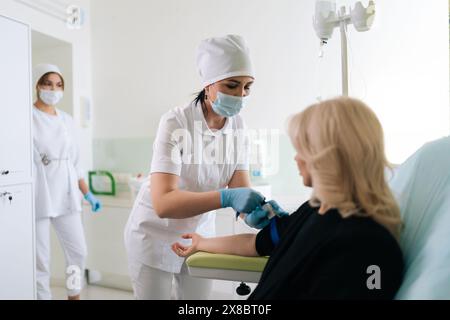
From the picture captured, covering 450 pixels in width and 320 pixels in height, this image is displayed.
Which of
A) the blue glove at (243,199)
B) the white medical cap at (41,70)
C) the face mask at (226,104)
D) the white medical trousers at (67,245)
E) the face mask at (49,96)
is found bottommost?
the white medical trousers at (67,245)

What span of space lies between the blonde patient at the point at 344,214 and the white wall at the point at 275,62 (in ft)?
5.54

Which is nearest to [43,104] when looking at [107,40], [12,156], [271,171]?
[12,156]

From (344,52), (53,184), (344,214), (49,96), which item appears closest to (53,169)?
(53,184)

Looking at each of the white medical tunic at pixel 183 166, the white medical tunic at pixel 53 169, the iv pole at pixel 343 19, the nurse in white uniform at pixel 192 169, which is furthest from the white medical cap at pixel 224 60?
the white medical tunic at pixel 53 169

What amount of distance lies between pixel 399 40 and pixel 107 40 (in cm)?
221

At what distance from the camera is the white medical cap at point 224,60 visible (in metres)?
1.27

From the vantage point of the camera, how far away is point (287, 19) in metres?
2.60

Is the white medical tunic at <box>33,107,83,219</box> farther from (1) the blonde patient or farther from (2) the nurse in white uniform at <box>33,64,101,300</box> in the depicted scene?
(1) the blonde patient

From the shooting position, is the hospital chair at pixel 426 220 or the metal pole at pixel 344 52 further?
the metal pole at pixel 344 52

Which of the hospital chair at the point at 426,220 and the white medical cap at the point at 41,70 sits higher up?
the white medical cap at the point at 41,70

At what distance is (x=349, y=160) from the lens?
754 mm

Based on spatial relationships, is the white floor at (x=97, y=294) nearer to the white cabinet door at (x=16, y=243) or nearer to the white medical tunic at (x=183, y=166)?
the white cabinet door at (x=16, y=243)

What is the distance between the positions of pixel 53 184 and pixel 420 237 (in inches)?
82.1

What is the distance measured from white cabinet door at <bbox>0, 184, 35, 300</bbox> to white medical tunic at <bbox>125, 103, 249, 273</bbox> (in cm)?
85
